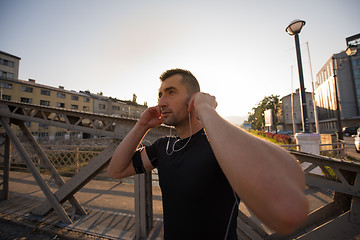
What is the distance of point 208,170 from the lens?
1243 millimetres

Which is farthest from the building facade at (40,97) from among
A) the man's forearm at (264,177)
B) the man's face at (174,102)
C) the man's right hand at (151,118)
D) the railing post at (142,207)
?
the man's forearm at (264,177)

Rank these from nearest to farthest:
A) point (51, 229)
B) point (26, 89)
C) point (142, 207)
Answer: point (142, 207) < point (51, 229) < point (26, 89)

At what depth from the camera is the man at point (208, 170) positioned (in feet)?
2.20

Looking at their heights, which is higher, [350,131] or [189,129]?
[189,129]

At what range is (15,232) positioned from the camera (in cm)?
369

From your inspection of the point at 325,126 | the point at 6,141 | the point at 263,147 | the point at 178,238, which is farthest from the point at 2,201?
→ the point at 325,126

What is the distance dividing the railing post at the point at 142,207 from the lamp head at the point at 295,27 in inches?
309

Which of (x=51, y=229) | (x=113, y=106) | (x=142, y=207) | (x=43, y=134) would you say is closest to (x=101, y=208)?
(x=51, y=229)

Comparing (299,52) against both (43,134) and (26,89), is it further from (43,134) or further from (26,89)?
(26,89)

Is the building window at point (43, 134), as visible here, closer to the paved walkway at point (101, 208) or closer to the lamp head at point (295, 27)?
the paved walkway at point (101, 208)

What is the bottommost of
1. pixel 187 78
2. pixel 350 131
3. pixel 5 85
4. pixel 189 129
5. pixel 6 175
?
pixel 6 175

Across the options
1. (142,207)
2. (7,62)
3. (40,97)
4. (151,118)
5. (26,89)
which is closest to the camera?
(151,118)

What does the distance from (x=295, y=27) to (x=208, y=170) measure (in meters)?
7.87

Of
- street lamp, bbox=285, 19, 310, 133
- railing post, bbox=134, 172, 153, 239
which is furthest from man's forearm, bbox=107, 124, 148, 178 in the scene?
street lamp, bbox=285, 19, 310, 133
